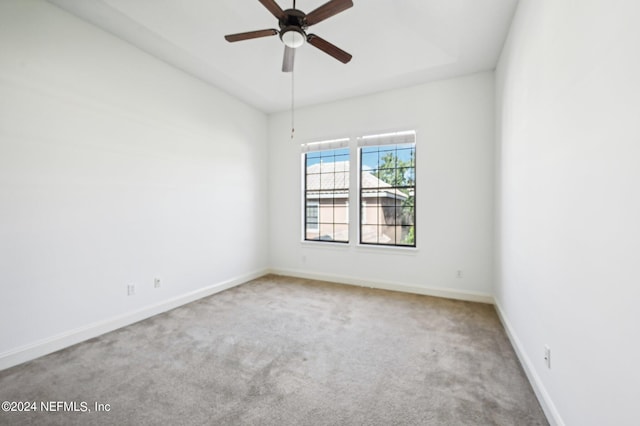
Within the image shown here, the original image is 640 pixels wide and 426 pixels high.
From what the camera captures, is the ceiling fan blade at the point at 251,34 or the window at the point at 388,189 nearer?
the ceiling fan blade at the point at 251,34

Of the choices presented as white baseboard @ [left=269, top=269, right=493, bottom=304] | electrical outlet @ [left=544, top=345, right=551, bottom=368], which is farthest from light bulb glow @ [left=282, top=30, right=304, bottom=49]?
white baseboard @ [left=269, top=269, right=493, bottom=304]

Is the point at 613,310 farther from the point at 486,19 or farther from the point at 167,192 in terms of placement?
the point at 167,192

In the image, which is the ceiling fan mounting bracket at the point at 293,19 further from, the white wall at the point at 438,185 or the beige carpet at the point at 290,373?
the beige carpet at the point at 290,373

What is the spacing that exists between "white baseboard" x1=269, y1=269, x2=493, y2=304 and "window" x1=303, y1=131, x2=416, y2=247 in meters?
0.61

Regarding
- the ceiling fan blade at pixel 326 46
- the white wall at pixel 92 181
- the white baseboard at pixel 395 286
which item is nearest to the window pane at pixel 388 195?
the white baseboard at pixel 395 286

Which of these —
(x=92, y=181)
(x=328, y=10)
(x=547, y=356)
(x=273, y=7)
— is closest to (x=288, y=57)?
(x=273, y=7)

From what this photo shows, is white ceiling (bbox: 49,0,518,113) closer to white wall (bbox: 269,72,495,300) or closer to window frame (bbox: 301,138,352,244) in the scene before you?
white wall (bbox: 269,72,495,300)

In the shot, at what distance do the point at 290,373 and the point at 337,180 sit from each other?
3.25m

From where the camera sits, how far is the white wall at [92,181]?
87.5 inches

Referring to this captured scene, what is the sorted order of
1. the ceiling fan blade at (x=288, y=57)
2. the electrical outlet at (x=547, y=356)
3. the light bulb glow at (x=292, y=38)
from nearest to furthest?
the electrical outlet at (x=547, y=356) → the light bulb glow at (x=292, y=38) → the ceiling fan blade at (x=288, y=57)

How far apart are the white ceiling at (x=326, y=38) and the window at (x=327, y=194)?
46.0 inches

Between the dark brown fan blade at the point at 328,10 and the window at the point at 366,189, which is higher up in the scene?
the dark brown fan blade at the point at 328,10

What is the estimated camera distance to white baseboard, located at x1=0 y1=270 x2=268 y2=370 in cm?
218

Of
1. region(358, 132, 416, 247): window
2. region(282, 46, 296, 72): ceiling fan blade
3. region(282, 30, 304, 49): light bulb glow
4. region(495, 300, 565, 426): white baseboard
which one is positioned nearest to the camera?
region(495, 300, 565, 426): white baseboard
